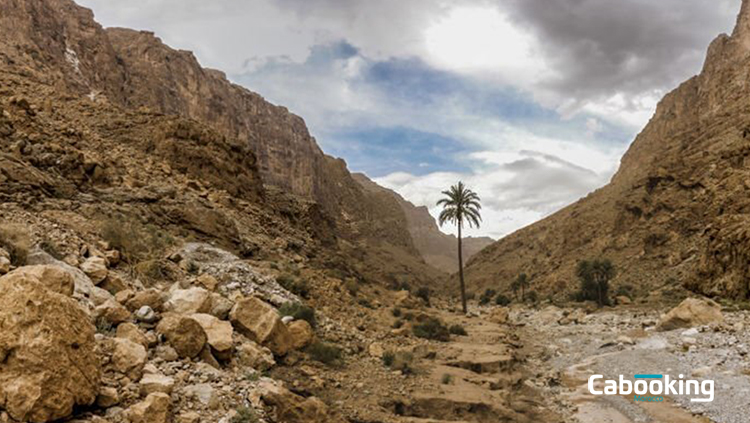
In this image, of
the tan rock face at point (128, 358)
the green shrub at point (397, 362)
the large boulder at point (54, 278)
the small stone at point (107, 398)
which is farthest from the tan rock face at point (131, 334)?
the green shrub at point (397, 362)

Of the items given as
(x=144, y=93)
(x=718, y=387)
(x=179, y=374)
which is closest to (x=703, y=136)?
(x=718, y=387)

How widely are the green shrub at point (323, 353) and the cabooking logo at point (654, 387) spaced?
9146 mm

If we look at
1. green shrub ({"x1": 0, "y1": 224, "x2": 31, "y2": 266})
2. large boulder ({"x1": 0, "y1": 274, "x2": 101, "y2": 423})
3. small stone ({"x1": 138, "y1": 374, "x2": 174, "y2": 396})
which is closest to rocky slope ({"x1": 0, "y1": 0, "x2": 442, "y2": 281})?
green shrub ({"x1": 0, "y1": 224, "x2": 31, "y2": 266})

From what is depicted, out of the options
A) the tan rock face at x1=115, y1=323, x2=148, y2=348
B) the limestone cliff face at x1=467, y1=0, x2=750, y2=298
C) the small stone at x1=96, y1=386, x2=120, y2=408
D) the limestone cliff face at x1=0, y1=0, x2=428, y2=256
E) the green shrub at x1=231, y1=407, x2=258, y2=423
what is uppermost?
the limestone cliff face at x1=0, y1=0, x2=428, y2=256

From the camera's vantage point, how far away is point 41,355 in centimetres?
486

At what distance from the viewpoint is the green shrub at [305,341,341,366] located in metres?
10.8

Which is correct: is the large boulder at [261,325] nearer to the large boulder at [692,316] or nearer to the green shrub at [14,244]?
the green shrub at [14,244]

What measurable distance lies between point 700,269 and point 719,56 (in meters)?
74.2

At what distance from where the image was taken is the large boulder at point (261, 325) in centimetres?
973

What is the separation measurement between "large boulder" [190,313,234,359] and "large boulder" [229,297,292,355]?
0.97 meters

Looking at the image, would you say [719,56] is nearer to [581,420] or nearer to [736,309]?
[736,309]

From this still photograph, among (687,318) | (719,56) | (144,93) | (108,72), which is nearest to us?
(687,318)

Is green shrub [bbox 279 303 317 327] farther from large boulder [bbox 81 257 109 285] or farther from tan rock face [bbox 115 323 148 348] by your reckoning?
tan rock face [bbox 115 323 148 348]

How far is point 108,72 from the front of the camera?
70250mm
